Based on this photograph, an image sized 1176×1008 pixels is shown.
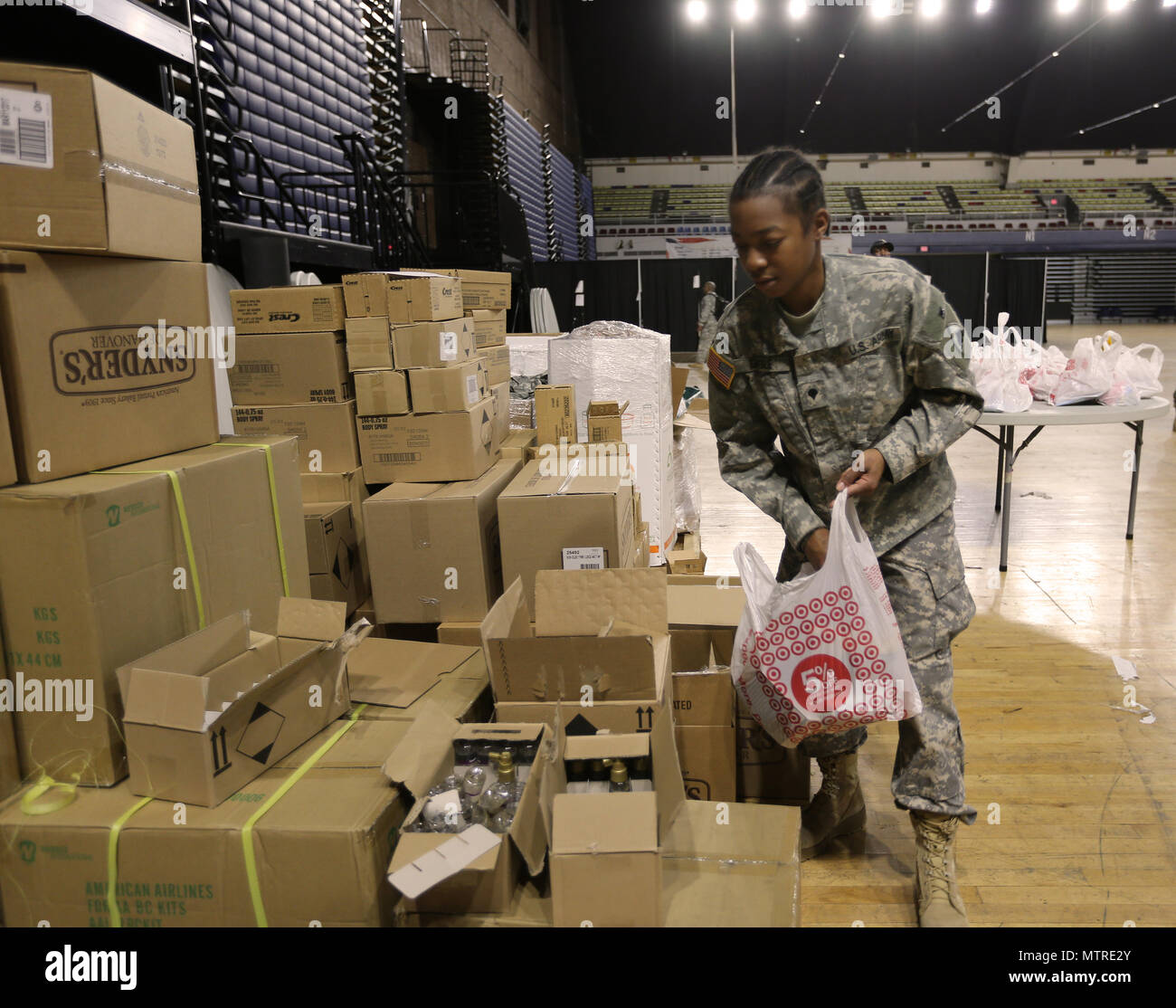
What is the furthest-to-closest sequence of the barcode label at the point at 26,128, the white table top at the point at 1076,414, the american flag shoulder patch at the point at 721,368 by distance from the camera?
the white table top at the point at 1076,414
the american flag shoulder patch at the point at 721,368
the barcode label at the point at 26,128

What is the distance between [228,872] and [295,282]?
3.95 meters

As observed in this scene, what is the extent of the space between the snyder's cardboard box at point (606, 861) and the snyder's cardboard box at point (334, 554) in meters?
1.33

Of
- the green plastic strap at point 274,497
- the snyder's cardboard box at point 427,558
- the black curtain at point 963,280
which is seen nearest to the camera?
the green plastic strap at point 274,497

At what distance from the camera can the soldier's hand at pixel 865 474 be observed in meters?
1.41

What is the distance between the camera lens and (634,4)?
60.0 feet

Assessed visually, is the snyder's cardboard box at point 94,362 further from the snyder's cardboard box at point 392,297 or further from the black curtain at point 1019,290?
the black curtain at point 1019,290

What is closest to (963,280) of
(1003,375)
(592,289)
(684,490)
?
(592,289)

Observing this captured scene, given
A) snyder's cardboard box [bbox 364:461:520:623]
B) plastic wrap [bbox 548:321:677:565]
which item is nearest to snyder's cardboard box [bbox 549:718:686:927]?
snyder's cardboard box [bbox 364:461:520:623]

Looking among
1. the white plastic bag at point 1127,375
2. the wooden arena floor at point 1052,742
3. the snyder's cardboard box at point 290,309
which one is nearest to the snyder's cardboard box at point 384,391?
the snyder's cardboard box at point 290,309

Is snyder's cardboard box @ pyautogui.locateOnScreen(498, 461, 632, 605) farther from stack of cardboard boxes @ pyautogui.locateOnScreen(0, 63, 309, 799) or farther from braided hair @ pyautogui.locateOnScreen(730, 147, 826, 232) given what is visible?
braided hair @ pyautogui.locateOnScreen(730, 147, 826, 232)

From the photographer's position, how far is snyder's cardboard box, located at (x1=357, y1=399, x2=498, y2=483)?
249 centimetres
